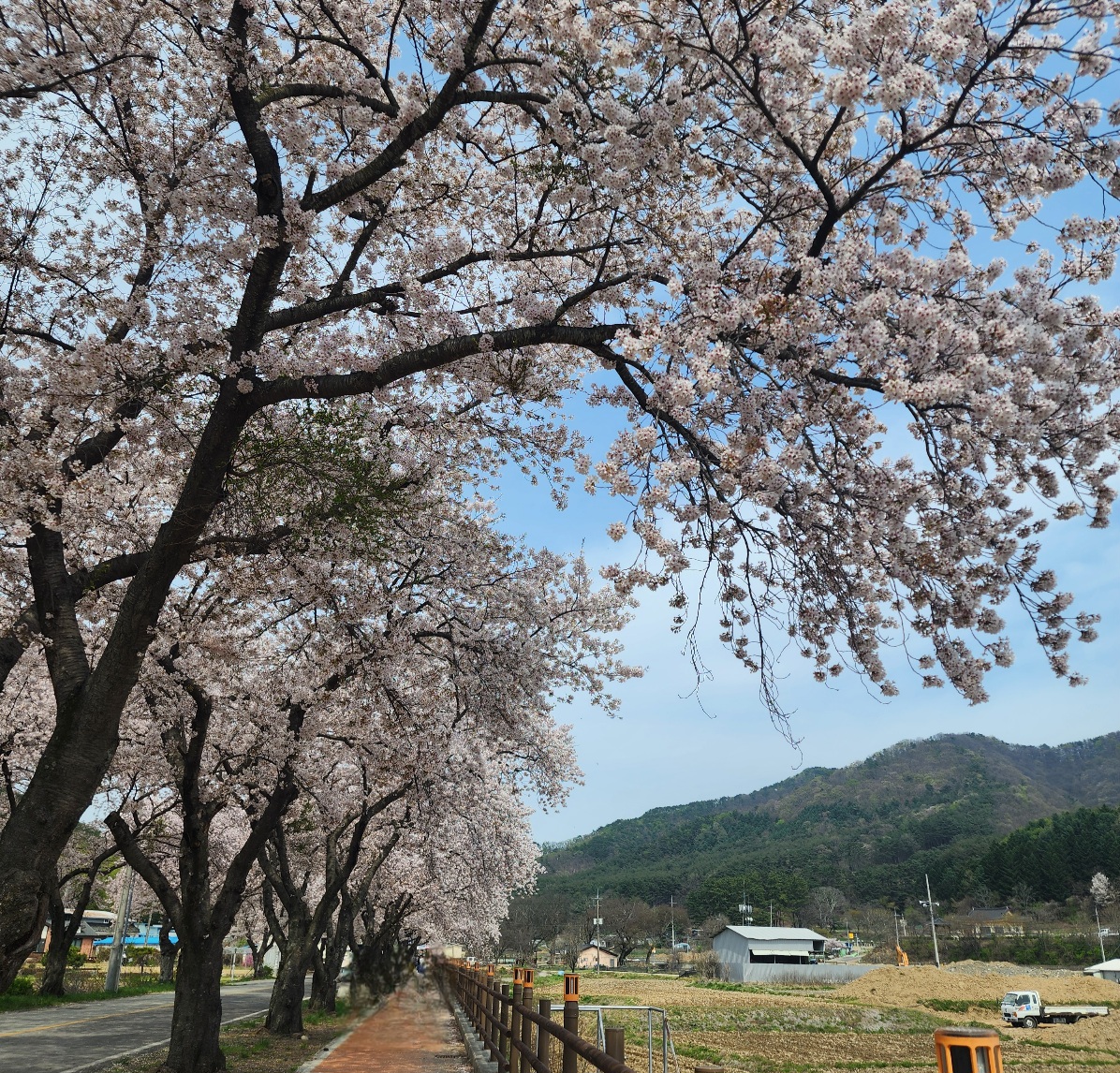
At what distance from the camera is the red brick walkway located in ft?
38.3

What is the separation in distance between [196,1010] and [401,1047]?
257 inches

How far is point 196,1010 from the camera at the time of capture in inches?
378

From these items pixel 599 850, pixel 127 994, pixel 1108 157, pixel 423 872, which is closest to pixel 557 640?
pixel 1108 157

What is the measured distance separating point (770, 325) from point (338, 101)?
14.6 ft

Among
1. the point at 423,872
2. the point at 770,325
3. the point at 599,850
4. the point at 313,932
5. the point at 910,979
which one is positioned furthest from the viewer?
the point at 599,850

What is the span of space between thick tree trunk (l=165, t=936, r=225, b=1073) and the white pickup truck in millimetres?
37110

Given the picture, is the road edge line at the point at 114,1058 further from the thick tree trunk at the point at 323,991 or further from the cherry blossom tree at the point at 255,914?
the cherry blossom tree at the point at 255,914

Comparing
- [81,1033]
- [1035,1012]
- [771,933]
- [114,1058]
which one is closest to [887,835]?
[771,933]

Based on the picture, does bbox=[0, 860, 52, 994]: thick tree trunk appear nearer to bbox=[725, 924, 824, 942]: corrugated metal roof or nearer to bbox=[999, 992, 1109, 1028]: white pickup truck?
bbox=[999, 992, 1109, 1028]: white pickup truck

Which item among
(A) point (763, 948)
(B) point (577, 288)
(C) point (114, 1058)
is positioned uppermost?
(B) point (577, 288)

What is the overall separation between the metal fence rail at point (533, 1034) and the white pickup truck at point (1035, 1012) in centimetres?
3076

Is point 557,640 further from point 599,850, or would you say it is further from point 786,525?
point 599,850

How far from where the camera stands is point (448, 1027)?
66.0 feet

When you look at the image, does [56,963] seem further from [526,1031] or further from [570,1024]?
[570,1024]
